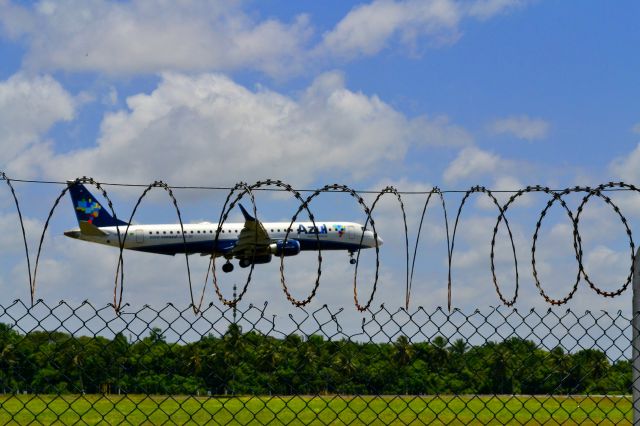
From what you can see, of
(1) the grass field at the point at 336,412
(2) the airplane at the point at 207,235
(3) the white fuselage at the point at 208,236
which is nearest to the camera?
(1) the grass field at the point at 336,412

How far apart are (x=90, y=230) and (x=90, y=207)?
2.69m

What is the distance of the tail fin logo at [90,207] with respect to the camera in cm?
8144

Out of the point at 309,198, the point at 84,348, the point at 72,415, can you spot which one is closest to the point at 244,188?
the point at 309,198

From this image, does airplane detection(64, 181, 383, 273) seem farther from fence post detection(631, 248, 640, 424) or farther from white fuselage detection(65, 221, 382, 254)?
fence post detection(631, 248, 640, 424)

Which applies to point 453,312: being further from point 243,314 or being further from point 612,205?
point 612,205

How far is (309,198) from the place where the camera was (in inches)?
372

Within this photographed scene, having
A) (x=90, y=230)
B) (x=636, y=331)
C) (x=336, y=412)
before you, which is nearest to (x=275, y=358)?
(x=636, y=331)

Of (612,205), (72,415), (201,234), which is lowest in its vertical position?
(72,415)

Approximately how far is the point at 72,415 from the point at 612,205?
45.1m

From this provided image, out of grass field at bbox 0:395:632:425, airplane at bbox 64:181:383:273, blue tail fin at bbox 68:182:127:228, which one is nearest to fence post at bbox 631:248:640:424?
grass field at bbox 0:395:632:425

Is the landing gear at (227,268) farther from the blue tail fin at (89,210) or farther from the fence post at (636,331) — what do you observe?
the fence post at (636,331)

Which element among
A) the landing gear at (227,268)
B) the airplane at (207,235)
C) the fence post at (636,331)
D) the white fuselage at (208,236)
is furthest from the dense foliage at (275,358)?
the landing gear at (227,268)

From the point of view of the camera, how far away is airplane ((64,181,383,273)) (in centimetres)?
7394

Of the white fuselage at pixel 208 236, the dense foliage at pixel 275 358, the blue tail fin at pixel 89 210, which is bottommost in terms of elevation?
the dense foliage at pixel 275 358
